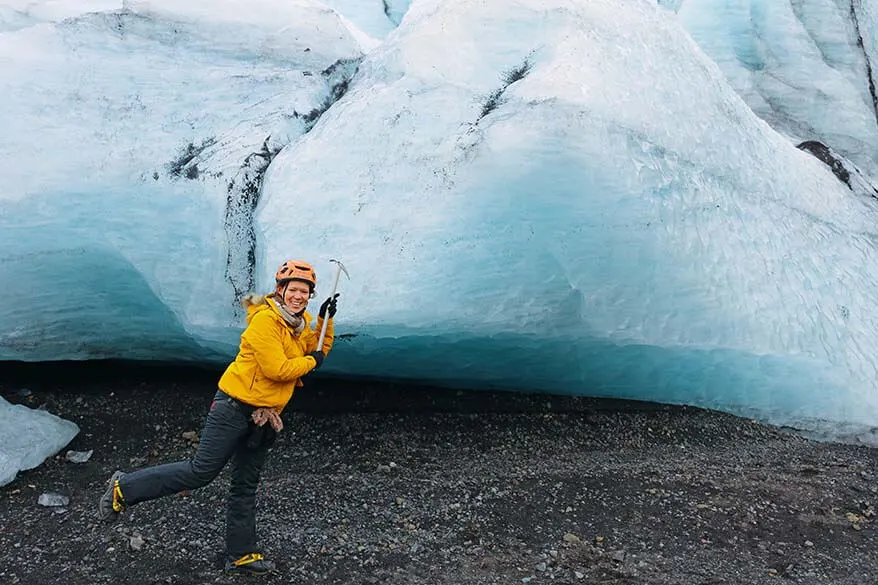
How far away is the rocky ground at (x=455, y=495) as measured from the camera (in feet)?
11.0

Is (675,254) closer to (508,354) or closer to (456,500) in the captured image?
(508,354)

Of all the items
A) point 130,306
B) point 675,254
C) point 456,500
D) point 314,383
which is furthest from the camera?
point 314,383

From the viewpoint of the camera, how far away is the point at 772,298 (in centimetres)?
442

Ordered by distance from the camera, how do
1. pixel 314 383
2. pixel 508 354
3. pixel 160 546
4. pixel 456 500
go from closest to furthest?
pixel 160 546 → pixel 456 500 → pixel 508 354 → pixel 314 383

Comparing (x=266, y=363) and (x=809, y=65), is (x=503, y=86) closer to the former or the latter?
(x=266, y=363)

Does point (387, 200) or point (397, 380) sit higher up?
point (387, 200)

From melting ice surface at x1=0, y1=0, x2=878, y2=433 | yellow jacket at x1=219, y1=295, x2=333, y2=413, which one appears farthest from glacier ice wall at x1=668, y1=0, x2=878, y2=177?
yellow jacket at x1=219, y1=295, x2=333, y2=413

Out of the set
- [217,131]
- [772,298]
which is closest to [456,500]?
[772,298]

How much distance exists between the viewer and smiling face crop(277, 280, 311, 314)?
3.11 m

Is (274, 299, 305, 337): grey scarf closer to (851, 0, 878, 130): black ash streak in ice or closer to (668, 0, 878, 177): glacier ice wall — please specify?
(668, 0, 878, 177): glacier ice wall

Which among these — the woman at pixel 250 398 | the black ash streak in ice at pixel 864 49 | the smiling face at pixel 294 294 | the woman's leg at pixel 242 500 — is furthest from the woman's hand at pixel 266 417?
the black ash streak in ice at pixel 864 49

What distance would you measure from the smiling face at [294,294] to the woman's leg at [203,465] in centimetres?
43

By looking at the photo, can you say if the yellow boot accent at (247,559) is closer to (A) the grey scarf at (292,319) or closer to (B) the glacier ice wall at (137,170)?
(A) the grey scarf at (292,319)

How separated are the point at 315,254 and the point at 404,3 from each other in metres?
6.69
